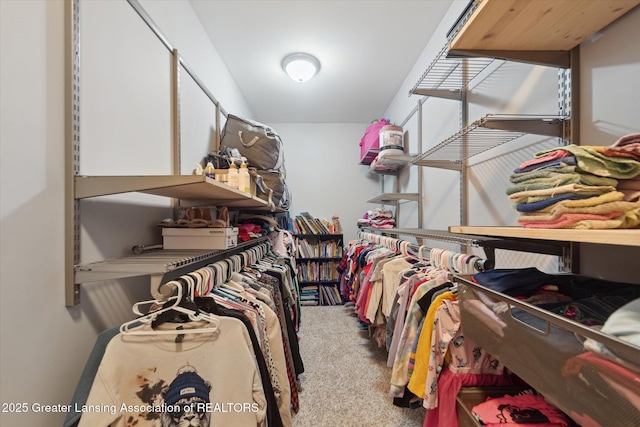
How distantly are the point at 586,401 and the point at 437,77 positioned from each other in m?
2.00

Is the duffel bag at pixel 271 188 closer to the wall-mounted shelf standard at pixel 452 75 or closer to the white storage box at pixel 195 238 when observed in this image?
the white storage box at pixel 195 238

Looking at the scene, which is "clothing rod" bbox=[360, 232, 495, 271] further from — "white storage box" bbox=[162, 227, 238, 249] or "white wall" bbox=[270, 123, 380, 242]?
"white storage box" bbox=[162, 227, 238, 249]

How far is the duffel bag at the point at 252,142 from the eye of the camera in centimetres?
214

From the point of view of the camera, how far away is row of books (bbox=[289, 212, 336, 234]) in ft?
12.1

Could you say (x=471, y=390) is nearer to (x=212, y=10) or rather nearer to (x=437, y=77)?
(x=437, y=77)

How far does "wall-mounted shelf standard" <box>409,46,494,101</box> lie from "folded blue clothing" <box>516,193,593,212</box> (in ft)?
3.59

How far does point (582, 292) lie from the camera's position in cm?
75

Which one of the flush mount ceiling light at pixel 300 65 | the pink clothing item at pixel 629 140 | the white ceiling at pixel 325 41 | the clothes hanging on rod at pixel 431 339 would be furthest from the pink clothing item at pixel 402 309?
the flush mount ceiling light at pixel 300 65

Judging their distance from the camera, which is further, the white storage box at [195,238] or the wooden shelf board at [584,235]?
the white storage box at [195,238]

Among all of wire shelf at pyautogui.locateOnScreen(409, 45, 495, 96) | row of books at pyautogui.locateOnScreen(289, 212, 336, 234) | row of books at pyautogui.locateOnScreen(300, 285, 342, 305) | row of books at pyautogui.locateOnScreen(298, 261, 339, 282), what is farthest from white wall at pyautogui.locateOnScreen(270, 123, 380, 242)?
wire shelf at pyautogui.locateOnScreen(409, 45, 495, 96)

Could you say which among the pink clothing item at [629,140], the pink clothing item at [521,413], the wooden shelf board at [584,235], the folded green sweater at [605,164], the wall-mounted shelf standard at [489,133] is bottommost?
the pink clothing item at [521,413]

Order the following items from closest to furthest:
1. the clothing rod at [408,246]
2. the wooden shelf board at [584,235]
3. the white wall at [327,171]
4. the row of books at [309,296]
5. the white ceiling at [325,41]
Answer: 1. the wooden shelf board at [584,235]
2. the clothing rod at [408,246]
3. the white ceiling at [325,41]
4. the row of books at [309,296]
5. the white wall at [327,171]

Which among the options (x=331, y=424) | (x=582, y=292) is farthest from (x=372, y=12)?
(x=331, y=424)

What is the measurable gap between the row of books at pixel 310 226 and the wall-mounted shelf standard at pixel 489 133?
202 cm
